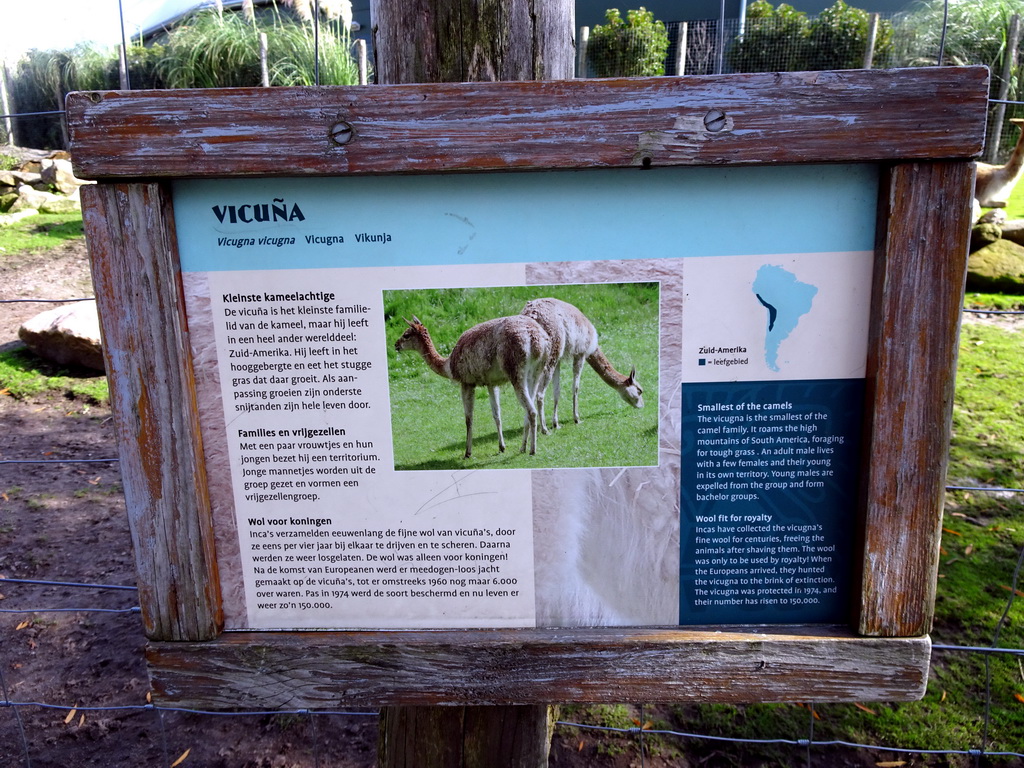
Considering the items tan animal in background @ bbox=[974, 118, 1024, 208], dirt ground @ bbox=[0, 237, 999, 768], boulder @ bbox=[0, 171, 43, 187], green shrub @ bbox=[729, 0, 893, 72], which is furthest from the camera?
green shrub @ bbox=[729, 0, 893, 72]

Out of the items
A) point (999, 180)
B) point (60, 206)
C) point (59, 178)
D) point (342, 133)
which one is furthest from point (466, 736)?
point (59, 178)

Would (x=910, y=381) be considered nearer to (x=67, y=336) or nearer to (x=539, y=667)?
(x=539, y=667)

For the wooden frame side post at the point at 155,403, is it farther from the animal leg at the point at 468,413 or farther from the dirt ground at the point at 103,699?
the dirt ground at the point at 103,699

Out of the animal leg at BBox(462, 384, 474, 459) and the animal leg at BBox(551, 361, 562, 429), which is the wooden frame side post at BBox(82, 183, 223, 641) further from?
the animal leg at BBox(551, 361, 562, 429)

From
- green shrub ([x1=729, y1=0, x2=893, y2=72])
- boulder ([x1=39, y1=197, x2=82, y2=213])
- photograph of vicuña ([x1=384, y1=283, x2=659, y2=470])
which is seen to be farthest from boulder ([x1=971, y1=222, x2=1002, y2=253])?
boulder ([x1=39, y1=197, x2=82, y2=213])

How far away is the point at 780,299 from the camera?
44.6 inches

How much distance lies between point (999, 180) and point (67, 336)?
28.0ft

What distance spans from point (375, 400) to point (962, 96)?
0.93 m

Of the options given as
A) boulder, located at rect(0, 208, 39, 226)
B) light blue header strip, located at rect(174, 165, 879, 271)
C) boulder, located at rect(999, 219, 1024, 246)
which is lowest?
boulder, located at rect(999, 219, 1024, 246)

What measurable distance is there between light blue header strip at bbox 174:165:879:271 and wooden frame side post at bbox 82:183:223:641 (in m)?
0.12

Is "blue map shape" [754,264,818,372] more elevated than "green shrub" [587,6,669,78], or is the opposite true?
"green shrub" [587,6,669,78]

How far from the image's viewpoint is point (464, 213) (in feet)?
3.68

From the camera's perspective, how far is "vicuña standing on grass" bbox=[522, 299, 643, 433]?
3.74 feet

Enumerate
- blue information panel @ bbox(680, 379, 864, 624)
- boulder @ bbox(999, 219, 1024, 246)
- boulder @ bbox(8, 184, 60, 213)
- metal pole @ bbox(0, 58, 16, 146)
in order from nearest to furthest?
blue information panel @ bbox(680, 379, 864, 624), boulder @ bbox(999, 219, 1024, 246), boulder @ bbox(8, 184, 60, 213), metal pole @ bbox(0, 58, 16, 146)
